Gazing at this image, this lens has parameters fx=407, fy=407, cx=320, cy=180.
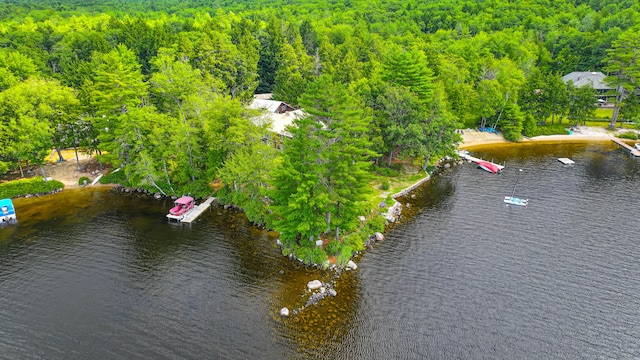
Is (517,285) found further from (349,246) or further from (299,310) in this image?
(299,310)

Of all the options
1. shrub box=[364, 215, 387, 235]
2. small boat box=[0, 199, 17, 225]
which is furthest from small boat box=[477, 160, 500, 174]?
small boat box=[0, 199, 17, 225]

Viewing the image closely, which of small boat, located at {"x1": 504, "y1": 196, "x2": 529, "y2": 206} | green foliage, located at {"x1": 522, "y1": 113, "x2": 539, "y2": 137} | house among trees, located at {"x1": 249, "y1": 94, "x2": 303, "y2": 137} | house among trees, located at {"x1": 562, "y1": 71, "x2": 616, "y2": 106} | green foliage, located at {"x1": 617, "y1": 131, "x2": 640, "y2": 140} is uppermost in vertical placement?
house among trees, located at {"x1": 562, "y1": 71, "x2": 616, "y2": 106}

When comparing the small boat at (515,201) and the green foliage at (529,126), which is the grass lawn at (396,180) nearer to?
the small boat at (515,201)

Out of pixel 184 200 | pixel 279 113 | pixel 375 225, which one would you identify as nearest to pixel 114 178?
pixel 184 200

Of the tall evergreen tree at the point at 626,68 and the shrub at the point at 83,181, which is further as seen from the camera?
the tall evergreen tree at the point at 626,68

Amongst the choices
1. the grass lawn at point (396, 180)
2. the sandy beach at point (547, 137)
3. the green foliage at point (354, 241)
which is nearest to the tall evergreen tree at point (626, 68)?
the sandy beach at point (547, 137)

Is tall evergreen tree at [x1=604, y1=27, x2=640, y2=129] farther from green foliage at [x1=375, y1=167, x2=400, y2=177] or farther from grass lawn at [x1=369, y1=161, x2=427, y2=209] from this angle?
green foliage at [x1=375, y1=167, x2=400, y2=177]

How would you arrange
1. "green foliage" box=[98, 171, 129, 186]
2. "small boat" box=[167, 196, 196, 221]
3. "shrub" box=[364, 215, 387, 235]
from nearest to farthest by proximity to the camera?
"shrub" box=[364, 215, 387, 235]
"small boat" box=[167, 196, 196, 221]
"green foliage" box=[98, 171, 129, 186]

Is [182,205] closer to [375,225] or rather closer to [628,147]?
[375,225]
